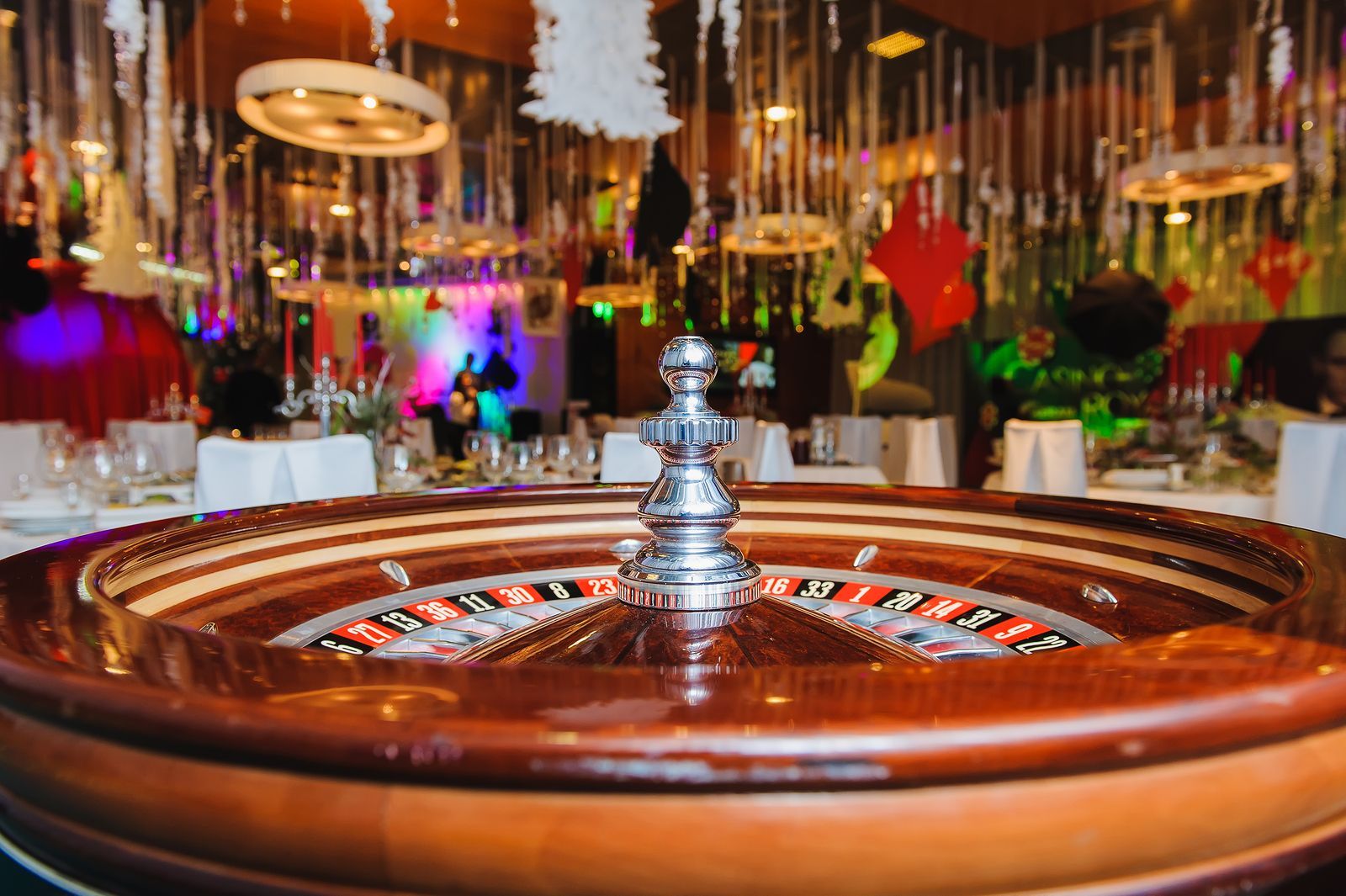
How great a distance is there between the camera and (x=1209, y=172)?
6.17 metres

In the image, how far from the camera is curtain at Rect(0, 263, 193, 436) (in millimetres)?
13594

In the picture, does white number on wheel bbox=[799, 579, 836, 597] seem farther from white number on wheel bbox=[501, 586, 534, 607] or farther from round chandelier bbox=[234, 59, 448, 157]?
round chandelier bbox=[234, 59, 448, 157]

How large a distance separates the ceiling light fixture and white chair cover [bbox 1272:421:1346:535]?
434 centimetres

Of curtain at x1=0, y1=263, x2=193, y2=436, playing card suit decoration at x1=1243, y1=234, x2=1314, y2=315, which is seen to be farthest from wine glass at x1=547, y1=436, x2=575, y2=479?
curtain at x1=0, y1=263, x2=193, y2=436

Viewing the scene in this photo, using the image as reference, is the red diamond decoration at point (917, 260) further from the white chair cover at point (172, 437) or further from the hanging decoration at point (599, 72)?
the white chair cover at point (172, 437)

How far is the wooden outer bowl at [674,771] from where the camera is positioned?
1.02 ft

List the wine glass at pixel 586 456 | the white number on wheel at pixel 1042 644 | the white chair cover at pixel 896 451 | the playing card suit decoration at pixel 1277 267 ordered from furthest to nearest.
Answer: the white chair cover at pixel 896 451 → the playing card suit decoration at pixel 1277 267 → the wine glass at pixel 586 456 → the white number on wheel at pixel 1042 644

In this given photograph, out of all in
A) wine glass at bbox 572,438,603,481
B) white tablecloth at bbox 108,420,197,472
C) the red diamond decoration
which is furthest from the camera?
white tablecloth at bbox 108,420,197,472

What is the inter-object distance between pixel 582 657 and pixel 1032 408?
1449cm

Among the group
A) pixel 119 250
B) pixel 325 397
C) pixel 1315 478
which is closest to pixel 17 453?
pixel 325 397

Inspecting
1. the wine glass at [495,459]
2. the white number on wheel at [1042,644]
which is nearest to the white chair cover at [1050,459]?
the wine glass at [495,459]

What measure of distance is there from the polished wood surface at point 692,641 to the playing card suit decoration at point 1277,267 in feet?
36.1

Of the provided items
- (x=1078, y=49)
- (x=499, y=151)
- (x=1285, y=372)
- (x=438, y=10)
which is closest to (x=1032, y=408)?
(x=1285, y=372)

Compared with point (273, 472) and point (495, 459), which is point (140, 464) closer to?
point (273, 472)
